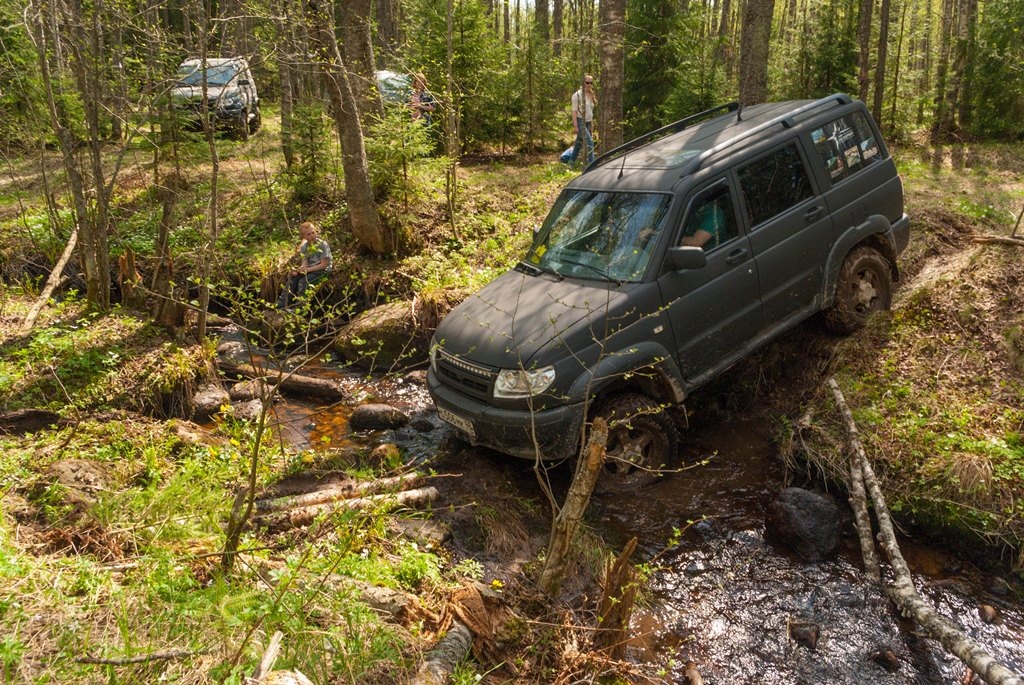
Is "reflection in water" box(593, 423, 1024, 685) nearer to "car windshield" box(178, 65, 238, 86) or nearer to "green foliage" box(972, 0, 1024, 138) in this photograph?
"car windshield" box(178, 65, 238, 86)

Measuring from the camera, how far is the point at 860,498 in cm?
527

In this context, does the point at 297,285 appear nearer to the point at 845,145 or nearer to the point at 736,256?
the point at 736,256

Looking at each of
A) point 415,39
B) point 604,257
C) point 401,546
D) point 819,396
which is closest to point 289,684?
point 401,546

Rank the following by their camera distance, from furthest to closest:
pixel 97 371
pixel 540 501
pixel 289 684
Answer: pixel 97 371 < pixel 540 501 < pixel 289 684

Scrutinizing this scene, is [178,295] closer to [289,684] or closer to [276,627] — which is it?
[276,627]

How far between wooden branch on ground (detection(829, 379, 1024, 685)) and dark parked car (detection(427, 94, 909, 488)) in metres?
1.63

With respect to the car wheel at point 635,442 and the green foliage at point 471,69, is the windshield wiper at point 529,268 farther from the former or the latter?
the green foliage at point 471,69

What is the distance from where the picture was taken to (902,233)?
281 inches

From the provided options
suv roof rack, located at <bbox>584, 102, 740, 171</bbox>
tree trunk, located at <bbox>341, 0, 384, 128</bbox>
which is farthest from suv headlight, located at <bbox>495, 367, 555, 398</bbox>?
tree trunk, located at <bbox>341, 0, 384, 128</bbox>

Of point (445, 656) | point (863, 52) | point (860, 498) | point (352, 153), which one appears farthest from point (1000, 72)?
point (445, 656)

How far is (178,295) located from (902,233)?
29.2ft

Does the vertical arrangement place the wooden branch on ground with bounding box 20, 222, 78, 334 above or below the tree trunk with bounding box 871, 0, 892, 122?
below

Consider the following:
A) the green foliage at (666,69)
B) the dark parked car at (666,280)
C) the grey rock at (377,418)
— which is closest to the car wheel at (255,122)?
the green foliage at (666,69)

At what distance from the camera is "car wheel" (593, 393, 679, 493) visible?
561 centimetres
